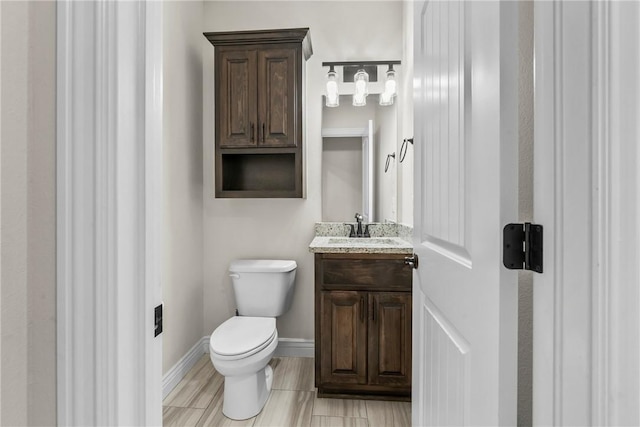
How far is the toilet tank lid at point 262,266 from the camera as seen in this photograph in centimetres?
215

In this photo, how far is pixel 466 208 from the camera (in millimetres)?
781

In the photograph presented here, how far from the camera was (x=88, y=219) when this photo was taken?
547 millimetres

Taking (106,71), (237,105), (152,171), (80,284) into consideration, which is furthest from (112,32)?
(237,105)

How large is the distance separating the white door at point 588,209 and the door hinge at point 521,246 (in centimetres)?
2

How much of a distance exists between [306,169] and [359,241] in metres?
0.67

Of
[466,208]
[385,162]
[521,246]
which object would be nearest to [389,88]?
[385,162]

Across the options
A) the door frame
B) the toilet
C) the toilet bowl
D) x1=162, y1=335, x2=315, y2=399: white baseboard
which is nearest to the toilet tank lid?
the toilet

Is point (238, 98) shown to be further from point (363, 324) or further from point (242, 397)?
point (242, 397)

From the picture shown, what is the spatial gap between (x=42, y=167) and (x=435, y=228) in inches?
37.1

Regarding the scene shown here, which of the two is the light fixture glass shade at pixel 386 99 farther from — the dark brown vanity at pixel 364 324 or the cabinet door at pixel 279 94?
the dark brown vanity at pixel 364 324

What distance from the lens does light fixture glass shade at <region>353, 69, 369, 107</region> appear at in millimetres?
2307

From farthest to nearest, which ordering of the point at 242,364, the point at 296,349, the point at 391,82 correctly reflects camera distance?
1. the point at 296,349
2. the point at 391,82
3. the point at 242,364

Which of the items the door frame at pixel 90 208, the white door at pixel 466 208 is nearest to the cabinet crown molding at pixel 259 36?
the white door at pixel 466 208

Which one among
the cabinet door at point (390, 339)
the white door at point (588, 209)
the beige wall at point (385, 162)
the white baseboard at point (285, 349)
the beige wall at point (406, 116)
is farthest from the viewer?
the beige wall at point (385, 162)
